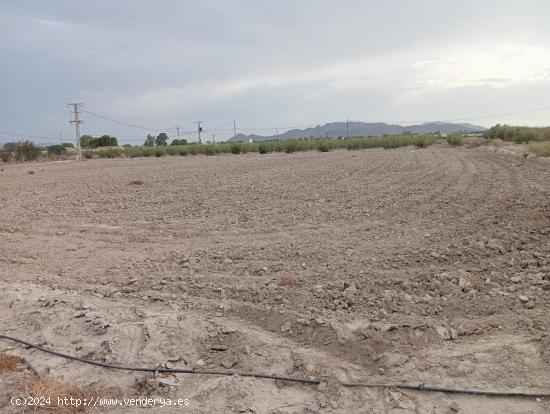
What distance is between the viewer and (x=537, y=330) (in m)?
4.36

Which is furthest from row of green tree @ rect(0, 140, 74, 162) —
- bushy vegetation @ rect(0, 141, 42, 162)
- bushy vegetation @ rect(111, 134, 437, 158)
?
bushy vegetation @ rect(111, 134, 437, 158)

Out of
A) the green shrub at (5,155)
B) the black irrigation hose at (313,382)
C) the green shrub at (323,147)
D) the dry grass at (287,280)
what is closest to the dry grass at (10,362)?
the black irrigation hose at (313,382)

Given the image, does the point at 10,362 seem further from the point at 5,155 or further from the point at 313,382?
the point at 5,155

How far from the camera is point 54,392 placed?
377 centimetres

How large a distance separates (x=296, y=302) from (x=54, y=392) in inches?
92.9

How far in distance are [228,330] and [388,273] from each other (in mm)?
2142

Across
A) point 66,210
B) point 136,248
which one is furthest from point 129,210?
point 136,248

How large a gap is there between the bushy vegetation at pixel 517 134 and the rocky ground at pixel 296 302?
1378 inches

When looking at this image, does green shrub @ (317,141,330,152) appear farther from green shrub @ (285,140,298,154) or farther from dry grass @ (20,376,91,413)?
dry grass @ (20,376,91,413)

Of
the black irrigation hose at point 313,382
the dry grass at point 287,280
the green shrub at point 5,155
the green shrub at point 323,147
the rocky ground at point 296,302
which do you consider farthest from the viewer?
the green shrub at point 323,147

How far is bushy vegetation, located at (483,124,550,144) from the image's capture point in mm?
41000

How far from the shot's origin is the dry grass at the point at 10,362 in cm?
421

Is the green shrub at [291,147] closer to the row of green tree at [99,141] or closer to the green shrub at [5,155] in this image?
the green shrub at [5,155]

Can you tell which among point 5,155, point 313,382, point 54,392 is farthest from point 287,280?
point 5,155
